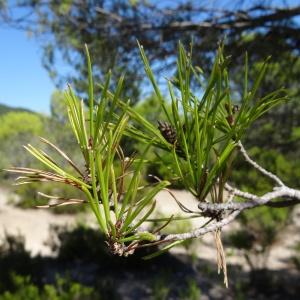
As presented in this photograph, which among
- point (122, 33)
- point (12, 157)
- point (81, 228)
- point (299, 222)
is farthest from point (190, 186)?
point (12, 157)

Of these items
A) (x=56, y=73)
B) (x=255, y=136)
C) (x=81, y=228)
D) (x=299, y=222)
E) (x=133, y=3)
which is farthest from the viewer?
(x=299, y=222)

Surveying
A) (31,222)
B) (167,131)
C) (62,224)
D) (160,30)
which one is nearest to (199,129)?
(167,131)

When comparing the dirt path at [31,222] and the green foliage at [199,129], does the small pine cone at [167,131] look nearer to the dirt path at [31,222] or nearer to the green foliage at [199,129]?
the green foliage at [199,129]

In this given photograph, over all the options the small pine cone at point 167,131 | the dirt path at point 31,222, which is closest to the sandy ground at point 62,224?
the dirt path at point 31,222

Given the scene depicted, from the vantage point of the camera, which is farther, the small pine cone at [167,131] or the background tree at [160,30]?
the background tree at [160,30]

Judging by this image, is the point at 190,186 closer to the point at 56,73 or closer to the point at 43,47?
the point at 43,47
